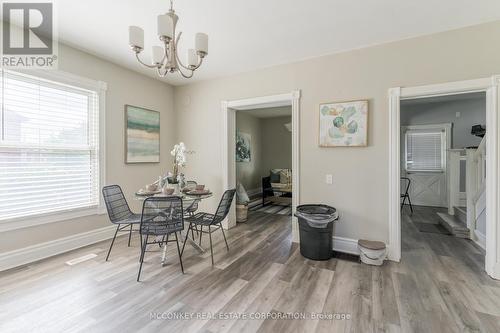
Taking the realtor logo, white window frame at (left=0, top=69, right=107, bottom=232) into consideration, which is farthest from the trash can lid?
the realtor logo

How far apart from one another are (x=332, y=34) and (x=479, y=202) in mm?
3347

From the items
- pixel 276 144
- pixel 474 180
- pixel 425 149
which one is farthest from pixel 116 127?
pixel 425 149

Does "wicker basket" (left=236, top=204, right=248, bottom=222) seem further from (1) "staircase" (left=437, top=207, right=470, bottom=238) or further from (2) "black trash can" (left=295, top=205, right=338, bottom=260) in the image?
(1) "staircase" (left=437, top=207, right=470, bottom=238)

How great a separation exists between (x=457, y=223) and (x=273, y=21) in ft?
15.1

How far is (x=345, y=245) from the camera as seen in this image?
10.4 ft

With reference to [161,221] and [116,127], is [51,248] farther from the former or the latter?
[116,127]

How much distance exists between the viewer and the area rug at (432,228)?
3.98 meters

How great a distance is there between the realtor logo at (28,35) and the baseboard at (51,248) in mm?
2164

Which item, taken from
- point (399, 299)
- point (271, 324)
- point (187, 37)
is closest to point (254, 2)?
point (187, 37)

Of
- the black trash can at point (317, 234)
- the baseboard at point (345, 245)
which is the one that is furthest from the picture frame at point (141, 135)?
the baseboard at point (345, 245)

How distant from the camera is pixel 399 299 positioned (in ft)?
6.88

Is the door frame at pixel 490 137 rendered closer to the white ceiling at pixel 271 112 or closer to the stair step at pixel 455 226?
the stair step at pixel 455 226

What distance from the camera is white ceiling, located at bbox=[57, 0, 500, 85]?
2.23m

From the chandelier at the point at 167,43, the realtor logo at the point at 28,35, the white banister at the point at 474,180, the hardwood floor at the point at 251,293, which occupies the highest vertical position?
the realtor logo at the point at 28,35
